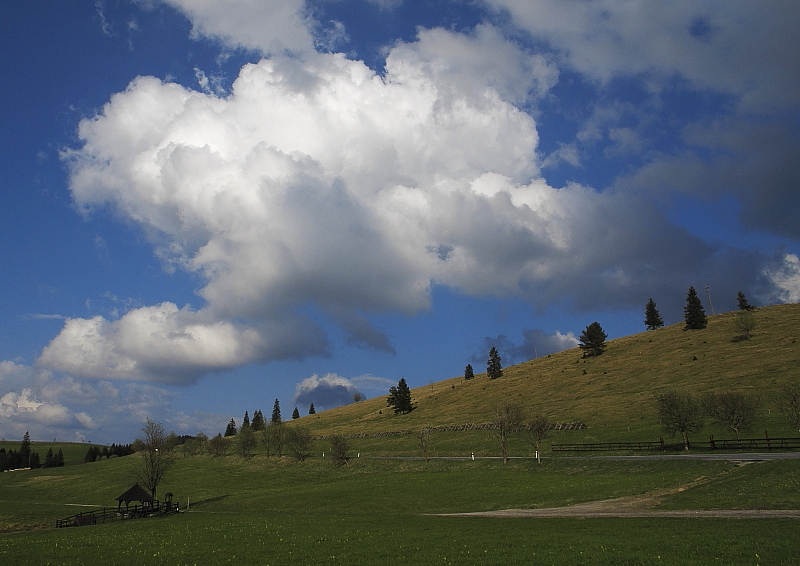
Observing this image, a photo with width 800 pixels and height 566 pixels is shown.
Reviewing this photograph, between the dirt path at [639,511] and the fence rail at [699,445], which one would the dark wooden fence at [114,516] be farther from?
the fence rail at [699,445]

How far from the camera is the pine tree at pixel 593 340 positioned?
159 m

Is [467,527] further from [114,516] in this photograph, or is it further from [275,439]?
[275,439]

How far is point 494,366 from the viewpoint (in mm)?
178500

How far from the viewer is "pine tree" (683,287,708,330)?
153m

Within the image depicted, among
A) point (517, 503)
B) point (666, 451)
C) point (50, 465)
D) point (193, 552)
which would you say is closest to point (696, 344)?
point (666, 451)

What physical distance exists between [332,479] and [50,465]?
176059 mm

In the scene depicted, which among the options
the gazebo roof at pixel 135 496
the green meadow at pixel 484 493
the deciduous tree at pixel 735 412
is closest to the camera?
the green meadow at pixel 484 493

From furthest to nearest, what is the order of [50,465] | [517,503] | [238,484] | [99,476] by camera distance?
[50,465]
[99,476]
[238,484]
[517,503]

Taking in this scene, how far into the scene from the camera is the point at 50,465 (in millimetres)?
193500

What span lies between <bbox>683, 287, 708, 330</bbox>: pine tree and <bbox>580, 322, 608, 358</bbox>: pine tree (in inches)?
992

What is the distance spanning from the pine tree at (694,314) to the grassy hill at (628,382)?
3535 mm

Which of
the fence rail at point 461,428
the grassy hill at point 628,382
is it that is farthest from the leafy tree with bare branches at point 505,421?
the grassy hill at point 628,382

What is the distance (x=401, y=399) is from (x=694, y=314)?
9592 centimetres

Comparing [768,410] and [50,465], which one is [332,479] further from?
[50,465]
